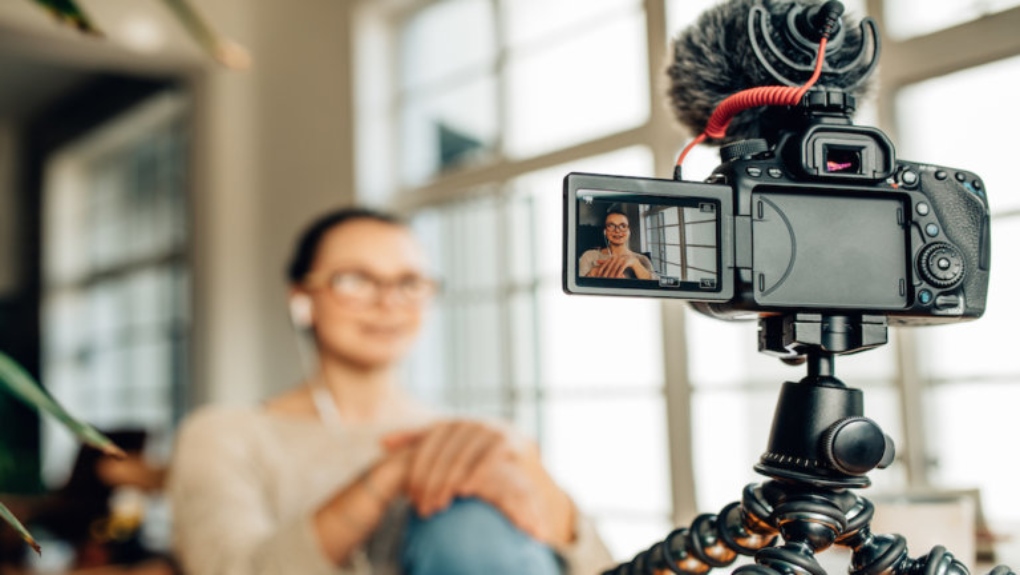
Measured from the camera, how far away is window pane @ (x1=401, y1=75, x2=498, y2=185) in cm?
233

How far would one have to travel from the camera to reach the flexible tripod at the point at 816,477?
546mm

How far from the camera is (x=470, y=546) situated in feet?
3.23

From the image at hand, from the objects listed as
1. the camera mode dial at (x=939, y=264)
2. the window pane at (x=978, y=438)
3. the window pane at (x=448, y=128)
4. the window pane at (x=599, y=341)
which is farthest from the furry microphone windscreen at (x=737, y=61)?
the window pane at (x=448, y=128)

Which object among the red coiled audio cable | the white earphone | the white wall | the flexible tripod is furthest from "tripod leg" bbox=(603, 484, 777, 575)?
the white wall

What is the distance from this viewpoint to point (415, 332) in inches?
62.0

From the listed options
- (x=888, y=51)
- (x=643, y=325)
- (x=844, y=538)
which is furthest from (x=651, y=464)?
(x=844, y=538)

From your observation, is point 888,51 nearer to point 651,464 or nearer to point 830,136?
point 830,136

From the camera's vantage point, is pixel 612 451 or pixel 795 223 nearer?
pixel 795 223

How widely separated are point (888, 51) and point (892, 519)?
792 mm

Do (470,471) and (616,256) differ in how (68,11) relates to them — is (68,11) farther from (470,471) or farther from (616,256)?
(470,471)

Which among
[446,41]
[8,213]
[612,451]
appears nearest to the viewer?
[612,451]

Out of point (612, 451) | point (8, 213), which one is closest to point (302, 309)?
point (612, 451)

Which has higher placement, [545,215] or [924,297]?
[545,215]

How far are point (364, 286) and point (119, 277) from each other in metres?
3.32
